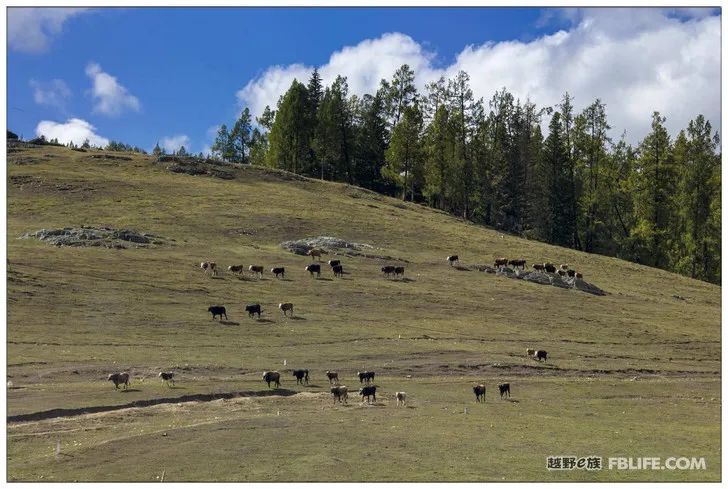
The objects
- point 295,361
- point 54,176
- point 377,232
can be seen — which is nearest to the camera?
point 295,361

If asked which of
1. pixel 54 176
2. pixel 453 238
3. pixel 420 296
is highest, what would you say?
pixel 54 176

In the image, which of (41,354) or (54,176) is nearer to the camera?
(41,354)

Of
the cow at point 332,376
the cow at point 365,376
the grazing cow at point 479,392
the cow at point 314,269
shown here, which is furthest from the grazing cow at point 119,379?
the cow at point 314,269

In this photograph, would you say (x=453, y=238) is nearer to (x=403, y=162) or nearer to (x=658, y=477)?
(x=403, y=162)

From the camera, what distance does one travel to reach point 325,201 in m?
96.2

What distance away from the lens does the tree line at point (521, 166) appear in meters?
96.8

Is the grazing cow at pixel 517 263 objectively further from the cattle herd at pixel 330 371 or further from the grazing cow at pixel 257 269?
the grazing cow at pixel 257 269

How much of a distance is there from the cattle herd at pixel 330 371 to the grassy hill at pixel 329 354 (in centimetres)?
59

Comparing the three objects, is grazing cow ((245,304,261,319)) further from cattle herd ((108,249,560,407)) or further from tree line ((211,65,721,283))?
tree line ((211,65,721,283))

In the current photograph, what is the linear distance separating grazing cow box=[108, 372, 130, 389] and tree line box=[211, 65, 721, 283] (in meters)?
77.4

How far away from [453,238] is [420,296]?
27191 mm

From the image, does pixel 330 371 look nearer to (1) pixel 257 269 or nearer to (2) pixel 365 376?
(2) pixel 365 376

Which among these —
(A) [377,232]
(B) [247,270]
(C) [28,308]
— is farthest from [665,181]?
(C) [28,308]

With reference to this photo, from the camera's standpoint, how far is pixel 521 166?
118188 mm
